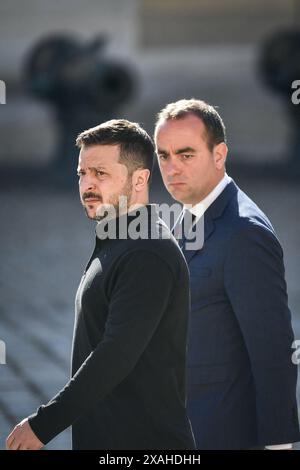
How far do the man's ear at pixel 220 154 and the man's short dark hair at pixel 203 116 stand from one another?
12 millimetres

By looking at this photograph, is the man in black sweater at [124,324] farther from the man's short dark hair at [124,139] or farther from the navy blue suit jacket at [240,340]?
the navy blue suit jacket at [240,340]

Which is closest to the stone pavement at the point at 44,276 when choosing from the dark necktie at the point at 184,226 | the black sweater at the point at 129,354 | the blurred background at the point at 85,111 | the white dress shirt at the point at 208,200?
the blurred background at the point at 85,111

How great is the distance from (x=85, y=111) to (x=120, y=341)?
15.8 m

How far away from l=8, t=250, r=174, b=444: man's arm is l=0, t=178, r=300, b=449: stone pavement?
2772mm

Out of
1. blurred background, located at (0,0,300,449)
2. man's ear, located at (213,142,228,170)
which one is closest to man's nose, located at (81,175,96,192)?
man's ear, located at (213,142,228,170)

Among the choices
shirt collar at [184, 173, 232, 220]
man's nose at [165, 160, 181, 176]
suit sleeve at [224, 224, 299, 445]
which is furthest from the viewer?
shirt collar at [184, 173, 232, 220]

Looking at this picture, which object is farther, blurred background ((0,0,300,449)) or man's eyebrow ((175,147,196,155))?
blurred background ((0,0,300,449))

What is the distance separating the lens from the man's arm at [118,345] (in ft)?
9.64

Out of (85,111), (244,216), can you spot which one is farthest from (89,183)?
(85,111)

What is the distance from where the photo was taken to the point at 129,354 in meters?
2.95

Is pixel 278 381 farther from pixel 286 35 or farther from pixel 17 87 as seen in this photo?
pixel 17 87

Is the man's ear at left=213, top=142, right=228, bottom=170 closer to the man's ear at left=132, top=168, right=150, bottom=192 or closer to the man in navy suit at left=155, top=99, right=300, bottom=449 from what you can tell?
the man in navy suit at left=155, top=99, right=300, bottom=449

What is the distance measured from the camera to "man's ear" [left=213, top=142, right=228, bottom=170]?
11.7 ft
